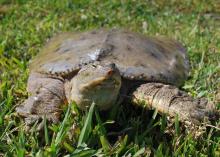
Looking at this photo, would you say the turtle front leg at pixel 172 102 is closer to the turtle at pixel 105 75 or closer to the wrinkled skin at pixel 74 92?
the turtle at pixel 105 75

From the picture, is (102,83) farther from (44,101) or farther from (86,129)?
(44,101)

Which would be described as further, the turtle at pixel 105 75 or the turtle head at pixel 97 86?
the turtle at pixel 105 75

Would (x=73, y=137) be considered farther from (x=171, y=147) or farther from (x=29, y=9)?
(x=29, y=9)

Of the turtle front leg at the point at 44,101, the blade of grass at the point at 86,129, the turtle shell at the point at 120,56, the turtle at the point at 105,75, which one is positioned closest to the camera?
the blade of grass at the point at 86,129

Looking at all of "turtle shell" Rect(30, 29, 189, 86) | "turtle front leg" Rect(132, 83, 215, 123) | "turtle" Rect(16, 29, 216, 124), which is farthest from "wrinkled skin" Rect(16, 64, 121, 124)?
"turtle front leg" Rect(132, 83, 215, 123)

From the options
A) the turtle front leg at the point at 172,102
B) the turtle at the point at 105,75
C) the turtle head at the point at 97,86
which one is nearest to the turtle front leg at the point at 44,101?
the turtle at the point at 105,75

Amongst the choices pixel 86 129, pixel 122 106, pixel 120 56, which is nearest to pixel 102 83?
pixel 86 129

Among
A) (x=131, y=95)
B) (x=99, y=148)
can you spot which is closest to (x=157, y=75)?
(x=131, y=95)
